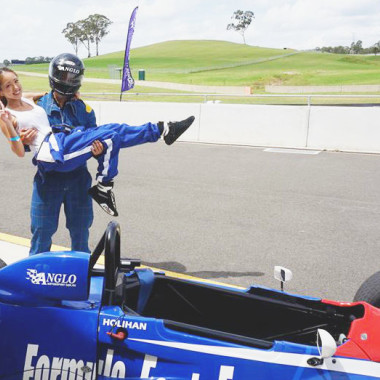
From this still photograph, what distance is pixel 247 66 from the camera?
68938 millimetres

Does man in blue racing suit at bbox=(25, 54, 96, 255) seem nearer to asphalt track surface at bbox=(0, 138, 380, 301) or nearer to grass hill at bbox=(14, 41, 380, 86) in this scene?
asphalt track surface at bbox=(0, 138, 380, 301)

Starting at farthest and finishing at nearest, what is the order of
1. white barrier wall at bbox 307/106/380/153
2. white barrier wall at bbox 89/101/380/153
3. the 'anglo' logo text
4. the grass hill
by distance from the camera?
the grass hill
white barrier wall at bbox 89/101/380/153
white barrier wall at bbox 307/106/380/153
the 'anglo' logo text

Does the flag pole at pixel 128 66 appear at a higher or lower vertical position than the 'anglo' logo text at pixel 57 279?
higher

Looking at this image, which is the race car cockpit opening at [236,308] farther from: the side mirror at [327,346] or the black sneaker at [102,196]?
the black sneaker at [102,196]

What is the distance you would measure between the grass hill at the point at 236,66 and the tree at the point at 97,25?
750 cm

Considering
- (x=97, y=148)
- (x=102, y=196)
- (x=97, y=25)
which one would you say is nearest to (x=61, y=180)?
(x=102, y=196)

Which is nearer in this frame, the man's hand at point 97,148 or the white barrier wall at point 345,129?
the man's hand at point 97,148

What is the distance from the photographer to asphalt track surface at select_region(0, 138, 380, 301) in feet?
15.7

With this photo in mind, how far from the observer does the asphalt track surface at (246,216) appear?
4.78 meters

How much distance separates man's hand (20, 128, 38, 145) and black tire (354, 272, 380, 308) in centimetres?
238

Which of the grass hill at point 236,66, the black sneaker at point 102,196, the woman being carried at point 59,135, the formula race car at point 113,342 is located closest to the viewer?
the formula race car at point 113,342

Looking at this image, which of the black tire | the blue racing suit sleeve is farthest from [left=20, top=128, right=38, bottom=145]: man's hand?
the black tire

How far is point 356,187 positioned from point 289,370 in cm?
587

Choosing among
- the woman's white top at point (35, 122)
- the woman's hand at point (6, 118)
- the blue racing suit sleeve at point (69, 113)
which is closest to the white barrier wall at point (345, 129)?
the blue racing suit sleeve at point (69, 113)
